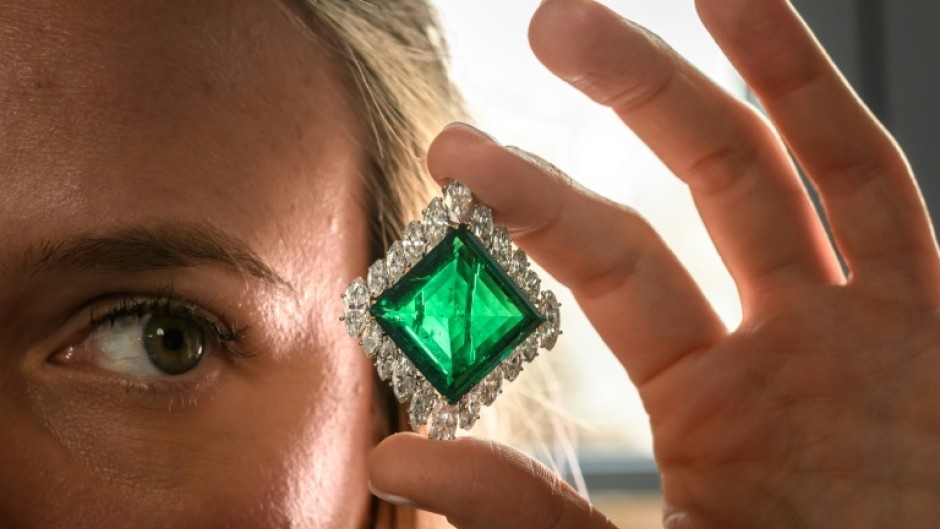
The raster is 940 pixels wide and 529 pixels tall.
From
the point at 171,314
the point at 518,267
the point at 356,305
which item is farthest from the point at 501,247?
the point at 171,314

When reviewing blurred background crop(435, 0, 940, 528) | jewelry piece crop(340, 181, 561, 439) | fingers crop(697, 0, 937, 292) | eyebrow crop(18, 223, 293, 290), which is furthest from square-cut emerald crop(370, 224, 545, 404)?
blurred background crop(435, 0, 940, 528)

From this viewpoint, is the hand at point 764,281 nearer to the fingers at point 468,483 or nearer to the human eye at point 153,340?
the fingers at point 468,483

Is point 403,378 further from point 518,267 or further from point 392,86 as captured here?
point 392,86

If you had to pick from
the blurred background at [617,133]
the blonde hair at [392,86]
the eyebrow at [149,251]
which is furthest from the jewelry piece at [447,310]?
the blurred background at [617,133]

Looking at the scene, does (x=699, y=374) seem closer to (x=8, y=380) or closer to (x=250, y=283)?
(x=250, y=283)

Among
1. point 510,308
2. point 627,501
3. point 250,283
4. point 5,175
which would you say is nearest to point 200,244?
point 250,283

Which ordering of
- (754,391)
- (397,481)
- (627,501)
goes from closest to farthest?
(397,481), (754,391), (627,501)

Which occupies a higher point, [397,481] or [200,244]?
[200,244]
